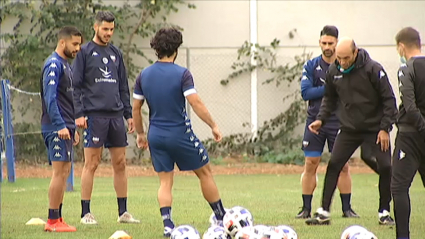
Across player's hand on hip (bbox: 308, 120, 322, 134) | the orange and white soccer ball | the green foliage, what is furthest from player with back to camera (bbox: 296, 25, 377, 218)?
the green foliage

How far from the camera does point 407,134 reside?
7.69 m

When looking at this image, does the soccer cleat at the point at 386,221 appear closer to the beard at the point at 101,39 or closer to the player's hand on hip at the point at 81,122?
the player's hand on hip at the point at 81,122

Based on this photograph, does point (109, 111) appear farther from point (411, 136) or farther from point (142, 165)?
point (142, 165)

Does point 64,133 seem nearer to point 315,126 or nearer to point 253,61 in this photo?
point 315,126

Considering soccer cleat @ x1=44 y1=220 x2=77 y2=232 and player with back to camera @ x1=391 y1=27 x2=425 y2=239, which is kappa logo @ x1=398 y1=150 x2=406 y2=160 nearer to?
player with back to camera @ x1=391 y1=27 x2=425 y2=239

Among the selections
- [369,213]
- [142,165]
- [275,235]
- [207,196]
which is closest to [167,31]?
[207,196]

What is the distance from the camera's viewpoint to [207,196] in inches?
341

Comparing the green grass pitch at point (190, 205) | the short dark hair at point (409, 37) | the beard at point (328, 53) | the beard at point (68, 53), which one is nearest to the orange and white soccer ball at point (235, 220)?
the green grass pitch at point (190, 205)

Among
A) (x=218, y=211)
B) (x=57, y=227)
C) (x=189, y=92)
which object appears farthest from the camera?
(x=57, y=227)

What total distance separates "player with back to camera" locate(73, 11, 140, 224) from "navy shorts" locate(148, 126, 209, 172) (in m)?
1.35

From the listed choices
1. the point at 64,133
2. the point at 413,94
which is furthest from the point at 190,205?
the point at 413,94

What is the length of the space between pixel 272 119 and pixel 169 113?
43.0 ft

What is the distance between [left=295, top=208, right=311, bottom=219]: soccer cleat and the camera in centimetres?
1020

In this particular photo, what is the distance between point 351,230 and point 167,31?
2630mm
